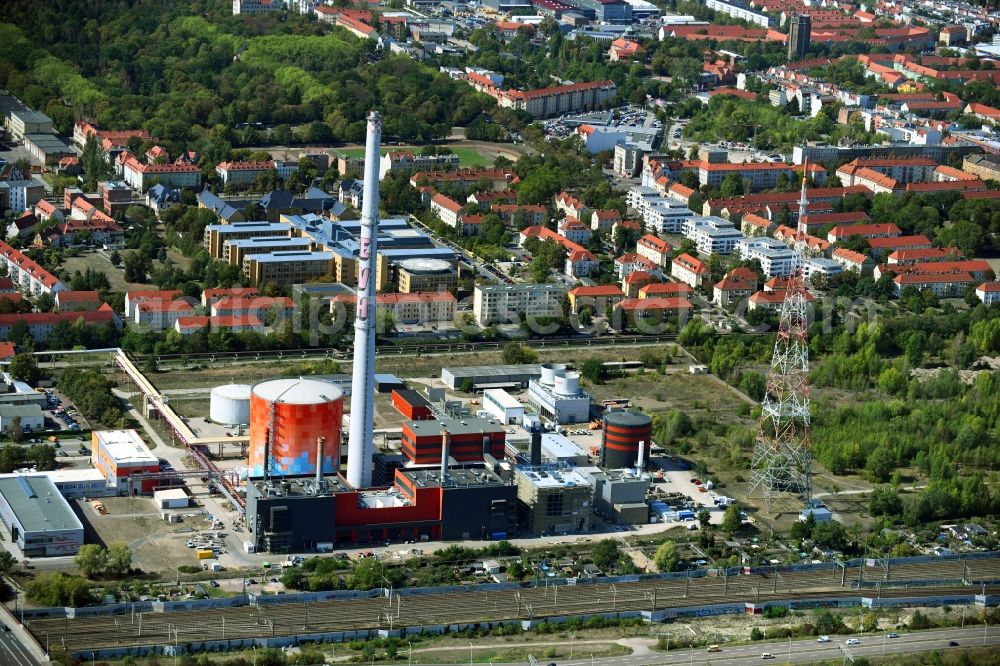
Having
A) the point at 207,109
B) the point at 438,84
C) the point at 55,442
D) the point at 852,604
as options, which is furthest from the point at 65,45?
the point at 852,604

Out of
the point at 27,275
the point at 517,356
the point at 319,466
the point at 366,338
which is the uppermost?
the point at 366,338

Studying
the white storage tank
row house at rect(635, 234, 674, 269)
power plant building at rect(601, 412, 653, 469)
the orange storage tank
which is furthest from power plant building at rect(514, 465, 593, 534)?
row house at rect(635, 234, 674, 269)

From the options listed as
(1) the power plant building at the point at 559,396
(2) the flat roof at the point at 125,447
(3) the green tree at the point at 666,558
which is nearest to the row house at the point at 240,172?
(1) the power plant building at the point at 559,396

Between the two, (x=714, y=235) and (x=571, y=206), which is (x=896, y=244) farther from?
(x=571, y=206)

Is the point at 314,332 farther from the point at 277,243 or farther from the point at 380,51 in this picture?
the point at 380,51

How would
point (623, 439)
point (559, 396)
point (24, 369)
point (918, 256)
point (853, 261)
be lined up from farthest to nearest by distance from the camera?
point (918, 256), point (853, 261), point (559, 396), point (24, 369), point (623, 439)

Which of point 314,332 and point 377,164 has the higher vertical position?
point 377,164

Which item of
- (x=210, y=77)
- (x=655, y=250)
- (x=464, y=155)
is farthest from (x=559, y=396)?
(x=210, y=77)
